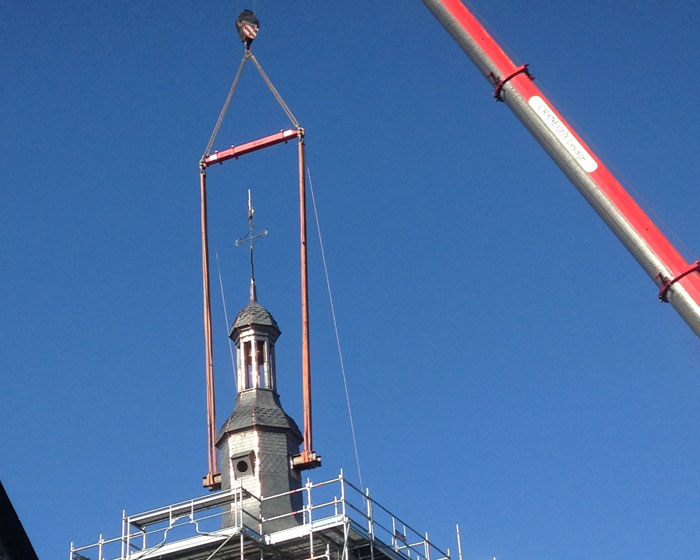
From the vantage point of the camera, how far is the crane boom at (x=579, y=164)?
48.9 meters

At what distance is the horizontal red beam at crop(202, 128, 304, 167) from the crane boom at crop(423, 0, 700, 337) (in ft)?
35.6

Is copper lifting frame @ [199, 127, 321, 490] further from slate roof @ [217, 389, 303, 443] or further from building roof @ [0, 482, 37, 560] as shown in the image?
building roof @ [0, 482, 37, 560]

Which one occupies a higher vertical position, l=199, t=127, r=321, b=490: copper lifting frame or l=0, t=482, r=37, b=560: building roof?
l=199, t=127, r=321, b=490: copper lifting frame

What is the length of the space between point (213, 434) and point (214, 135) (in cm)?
1324

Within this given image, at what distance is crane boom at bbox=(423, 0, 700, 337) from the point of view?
4888cm

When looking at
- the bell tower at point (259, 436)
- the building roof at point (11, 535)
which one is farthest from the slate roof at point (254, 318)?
the building roof at point (11, 535)

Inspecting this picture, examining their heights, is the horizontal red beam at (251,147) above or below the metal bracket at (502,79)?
above

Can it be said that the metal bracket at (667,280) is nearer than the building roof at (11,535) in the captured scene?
Yes

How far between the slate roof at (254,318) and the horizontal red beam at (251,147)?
719 cm

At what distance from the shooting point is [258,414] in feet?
194

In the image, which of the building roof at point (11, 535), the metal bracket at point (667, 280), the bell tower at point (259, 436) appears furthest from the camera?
the bell tower at point (259, 436)

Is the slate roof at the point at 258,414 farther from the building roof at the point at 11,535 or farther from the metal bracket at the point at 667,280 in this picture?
the metal bracket at the point at 667,280

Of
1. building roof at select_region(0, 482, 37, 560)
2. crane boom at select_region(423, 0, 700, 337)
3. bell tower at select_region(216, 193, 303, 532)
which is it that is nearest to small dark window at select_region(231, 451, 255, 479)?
bell tower at select_region(216, 193, 303, 532)

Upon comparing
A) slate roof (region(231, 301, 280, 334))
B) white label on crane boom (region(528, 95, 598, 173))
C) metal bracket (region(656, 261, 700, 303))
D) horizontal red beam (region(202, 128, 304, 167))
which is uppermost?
horizontal red beam (region(202, 128, 304, 167))
